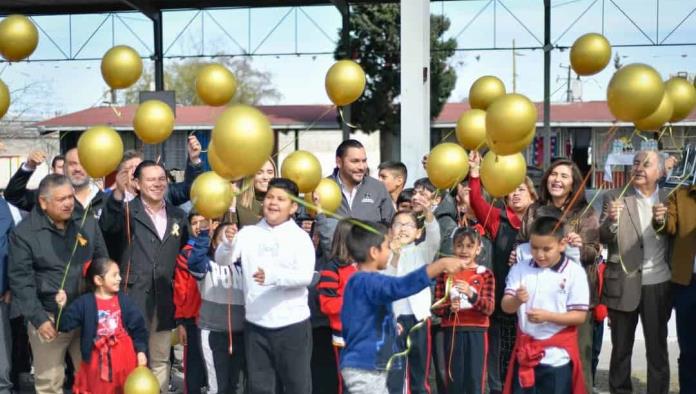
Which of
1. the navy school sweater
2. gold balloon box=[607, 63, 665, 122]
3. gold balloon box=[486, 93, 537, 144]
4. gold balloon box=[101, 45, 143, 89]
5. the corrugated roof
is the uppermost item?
the corrugated roof

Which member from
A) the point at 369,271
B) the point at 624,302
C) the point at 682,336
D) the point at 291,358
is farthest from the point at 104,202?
the point at 682,336

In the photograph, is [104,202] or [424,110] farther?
[424,110]

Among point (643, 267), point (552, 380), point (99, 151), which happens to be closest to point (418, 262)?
point (552, 380)

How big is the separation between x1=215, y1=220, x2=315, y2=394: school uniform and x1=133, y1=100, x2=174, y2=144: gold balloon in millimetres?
1079

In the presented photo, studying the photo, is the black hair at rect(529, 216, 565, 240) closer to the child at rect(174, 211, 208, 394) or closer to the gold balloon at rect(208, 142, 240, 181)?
the gold balloon at rect(208, 142, 240, 181)

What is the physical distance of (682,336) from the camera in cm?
579

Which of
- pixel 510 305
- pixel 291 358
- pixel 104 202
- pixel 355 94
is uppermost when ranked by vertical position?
pixel 355 94

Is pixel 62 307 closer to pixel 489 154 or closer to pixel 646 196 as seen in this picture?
pixel 489 154

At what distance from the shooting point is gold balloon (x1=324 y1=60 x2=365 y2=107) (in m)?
6.27

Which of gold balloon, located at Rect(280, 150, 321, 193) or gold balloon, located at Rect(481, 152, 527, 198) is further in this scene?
gold balloon, located at Rect(280, 150, 321, 193)

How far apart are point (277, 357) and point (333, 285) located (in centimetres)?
55

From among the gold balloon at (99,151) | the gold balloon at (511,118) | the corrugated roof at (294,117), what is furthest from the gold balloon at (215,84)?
the corrugated roof at (294,117)

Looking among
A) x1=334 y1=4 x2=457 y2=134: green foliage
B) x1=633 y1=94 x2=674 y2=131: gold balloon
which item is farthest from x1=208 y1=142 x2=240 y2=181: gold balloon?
x1=334 y1=4 x2=457 y2=134: green foliage

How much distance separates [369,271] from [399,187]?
2656 millimetres
